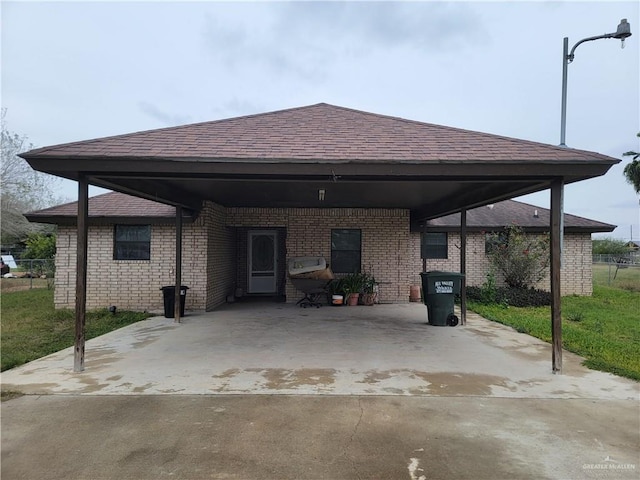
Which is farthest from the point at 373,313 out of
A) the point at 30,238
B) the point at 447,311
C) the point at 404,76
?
the point at 30,238

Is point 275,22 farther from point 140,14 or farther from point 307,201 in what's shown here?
point 307,201

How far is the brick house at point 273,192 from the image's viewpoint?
4.94m

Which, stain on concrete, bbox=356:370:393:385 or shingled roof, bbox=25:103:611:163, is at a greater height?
shingled roof, bbox=25:103:611:163

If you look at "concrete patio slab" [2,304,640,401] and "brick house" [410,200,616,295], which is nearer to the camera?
"concrete patio slab" [2,304,640,401]

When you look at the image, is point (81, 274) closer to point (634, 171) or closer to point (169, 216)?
point (169, 216)

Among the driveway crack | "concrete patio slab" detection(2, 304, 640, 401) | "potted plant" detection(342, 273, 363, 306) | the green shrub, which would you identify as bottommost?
"concrete patio slab" detection(2, 304, 640, 401)

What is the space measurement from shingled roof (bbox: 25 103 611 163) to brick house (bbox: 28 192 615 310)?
466 cm

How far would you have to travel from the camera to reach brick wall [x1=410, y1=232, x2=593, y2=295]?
13.4 m

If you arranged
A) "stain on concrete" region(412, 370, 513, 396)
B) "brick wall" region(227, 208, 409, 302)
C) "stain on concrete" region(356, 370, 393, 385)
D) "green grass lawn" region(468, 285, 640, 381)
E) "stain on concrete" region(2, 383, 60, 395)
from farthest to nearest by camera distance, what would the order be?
"brick wall" region(227, 208, 409, 302) < "green grass lawn" region(468, 285, 640, 381) < "stain on concrete" region(356, 370, 393, 385) < "stain on concrete" region(412, 370, 513, 396) < "stain on concrete" region(2, 383, 60, 395)

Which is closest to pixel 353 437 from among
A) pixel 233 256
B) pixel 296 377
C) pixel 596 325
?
pixel 296 377

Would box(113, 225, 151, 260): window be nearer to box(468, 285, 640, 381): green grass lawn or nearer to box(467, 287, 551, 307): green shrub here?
box(468, 285, 640, 381): green grass lawn

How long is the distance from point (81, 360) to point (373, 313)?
6.73m

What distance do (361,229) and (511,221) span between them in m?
5.95

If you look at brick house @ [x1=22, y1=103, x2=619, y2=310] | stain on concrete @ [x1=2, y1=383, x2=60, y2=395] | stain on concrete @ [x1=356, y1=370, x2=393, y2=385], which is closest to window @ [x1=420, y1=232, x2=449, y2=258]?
brick house @ [x1=22, y1=103, x2=619, y2=310]
